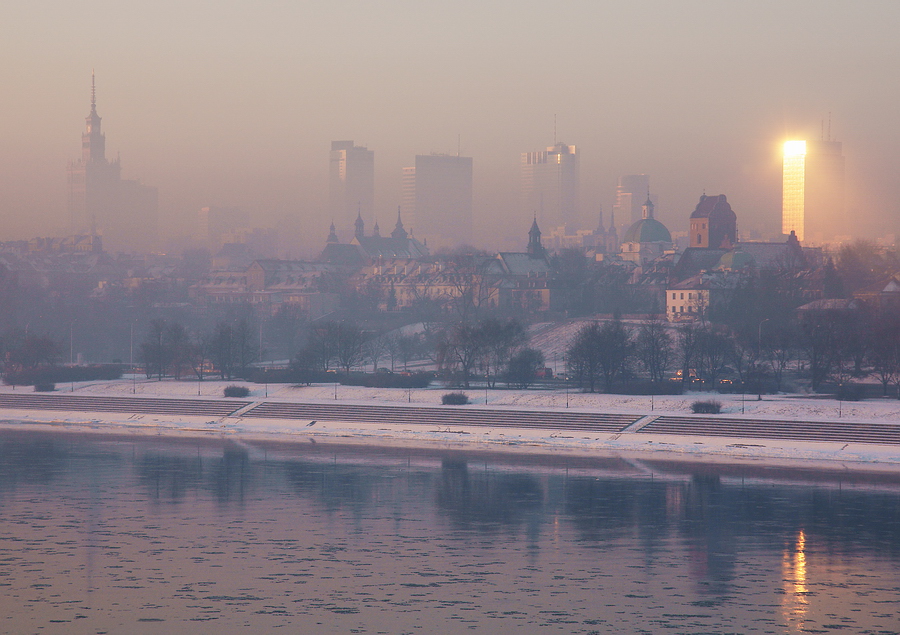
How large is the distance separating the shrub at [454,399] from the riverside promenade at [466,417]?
1.35m

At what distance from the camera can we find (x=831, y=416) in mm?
67750

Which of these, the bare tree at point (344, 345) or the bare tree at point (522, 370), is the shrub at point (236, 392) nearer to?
the bare tree at point (344, 345)

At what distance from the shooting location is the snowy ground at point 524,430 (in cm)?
6378

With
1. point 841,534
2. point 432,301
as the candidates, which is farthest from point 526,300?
point 841,534

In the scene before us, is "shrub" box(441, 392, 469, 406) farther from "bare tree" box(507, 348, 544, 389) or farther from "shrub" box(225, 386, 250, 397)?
Result: "shrub" box(225, 386, 250, 397)

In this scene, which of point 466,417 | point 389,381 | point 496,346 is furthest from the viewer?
point 496,346

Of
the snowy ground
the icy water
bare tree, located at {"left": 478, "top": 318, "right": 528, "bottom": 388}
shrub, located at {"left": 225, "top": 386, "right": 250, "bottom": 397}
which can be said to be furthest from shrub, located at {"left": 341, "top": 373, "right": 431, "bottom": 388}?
the icy water

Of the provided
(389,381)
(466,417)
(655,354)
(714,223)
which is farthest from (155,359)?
(714,223)

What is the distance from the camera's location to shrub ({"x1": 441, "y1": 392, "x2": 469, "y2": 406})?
262 feet

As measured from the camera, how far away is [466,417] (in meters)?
76.3

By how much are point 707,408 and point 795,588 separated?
3868 centimetres

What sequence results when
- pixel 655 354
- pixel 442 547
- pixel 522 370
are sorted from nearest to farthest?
pixel 442 547 → pixel 522 370 → pixel 655 354

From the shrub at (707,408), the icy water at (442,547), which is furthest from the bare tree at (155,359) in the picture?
the shrub at (707,408)

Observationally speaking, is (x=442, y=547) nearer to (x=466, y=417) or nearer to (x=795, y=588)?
(x=795, y=588)
